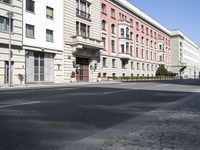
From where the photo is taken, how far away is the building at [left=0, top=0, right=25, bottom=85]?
25.9 metres

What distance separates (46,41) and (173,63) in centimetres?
6831

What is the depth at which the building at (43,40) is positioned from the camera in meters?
29.0

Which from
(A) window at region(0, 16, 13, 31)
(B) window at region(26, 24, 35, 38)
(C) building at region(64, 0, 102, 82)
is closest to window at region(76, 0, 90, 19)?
(C) building at region(64, 0, 102, 82)

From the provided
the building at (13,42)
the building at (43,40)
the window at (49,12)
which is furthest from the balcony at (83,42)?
the building at (13,42)

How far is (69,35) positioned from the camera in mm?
35062

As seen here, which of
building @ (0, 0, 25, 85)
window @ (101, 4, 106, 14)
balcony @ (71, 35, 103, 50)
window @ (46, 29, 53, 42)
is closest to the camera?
building @ (0, 0, 25, 85)

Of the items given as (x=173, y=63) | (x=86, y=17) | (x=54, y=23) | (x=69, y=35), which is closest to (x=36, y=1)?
(x=54, y=23)

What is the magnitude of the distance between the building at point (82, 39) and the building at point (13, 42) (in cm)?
743

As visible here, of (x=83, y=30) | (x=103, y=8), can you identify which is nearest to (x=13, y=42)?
(x=83, y=30)

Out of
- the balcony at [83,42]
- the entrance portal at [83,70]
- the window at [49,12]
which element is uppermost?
the window at [49,12]

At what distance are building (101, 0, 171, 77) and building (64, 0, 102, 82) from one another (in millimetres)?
3951

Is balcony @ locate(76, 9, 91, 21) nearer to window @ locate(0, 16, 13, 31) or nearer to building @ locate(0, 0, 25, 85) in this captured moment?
building @ locate(0, 0, 25, 85)

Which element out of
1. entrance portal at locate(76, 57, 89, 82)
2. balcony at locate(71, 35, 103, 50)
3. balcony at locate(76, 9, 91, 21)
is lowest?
entrance portal at locate(76, 57, 89, 82)

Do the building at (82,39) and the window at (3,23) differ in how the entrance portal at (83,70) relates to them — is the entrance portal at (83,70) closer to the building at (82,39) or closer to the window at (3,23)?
the building at (82,39)
